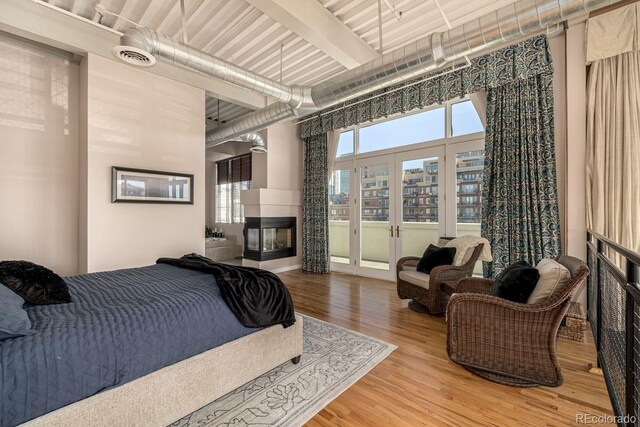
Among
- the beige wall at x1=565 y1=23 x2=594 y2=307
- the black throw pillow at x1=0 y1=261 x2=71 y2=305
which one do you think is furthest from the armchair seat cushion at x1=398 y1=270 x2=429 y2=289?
the black throw pillow at x1=0 y1=261 x2=71 y2=305

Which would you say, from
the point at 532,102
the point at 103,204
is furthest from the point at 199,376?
the point at 532,102

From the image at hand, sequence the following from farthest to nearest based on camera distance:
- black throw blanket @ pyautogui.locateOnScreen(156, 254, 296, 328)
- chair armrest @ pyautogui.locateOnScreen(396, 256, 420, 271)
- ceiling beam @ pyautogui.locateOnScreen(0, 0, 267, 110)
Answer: chair armrest @ pyautogui.locateOnScreen(396, 256, 420, 271)
ceiling beam @ pyautogui.locateOnScreen(0, 0, 267, 110)
black throw blanket @ pyautogui.locateOnScreen(156, 254, 296, 328)

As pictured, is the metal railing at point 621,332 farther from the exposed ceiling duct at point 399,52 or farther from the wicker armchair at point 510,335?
the exposed ceiling duct at point 399,52

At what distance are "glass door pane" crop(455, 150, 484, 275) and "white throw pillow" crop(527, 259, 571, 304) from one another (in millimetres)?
2179

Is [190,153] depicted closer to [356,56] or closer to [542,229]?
[356,56]

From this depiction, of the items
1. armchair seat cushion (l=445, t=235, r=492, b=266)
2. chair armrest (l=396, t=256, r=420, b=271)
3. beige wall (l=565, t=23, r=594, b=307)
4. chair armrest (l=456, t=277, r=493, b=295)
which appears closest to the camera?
chair armrest (l=456, t=277, r=493, b=295)

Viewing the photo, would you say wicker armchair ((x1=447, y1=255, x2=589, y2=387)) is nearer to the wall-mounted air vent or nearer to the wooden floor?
the wooden floor

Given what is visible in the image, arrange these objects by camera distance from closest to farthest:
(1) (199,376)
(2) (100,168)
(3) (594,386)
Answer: (1) (199,376) → (3) (594,386) → (2) (100,168)

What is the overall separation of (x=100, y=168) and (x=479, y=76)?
Result: 16.9 feet

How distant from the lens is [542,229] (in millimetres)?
3494

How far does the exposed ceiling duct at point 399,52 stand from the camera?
2.31 m

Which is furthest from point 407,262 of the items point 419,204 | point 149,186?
point 149,186

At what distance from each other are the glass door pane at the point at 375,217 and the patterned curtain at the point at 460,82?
1.03 m

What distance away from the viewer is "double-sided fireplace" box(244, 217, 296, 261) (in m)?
5.91
